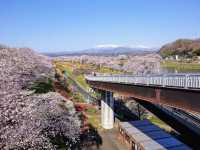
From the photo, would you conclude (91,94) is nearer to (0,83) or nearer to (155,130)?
(155,130)

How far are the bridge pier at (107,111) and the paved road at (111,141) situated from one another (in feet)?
5.77

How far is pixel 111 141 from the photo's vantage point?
45.7 metres

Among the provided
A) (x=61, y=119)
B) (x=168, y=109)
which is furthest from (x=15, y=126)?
(x=168, y=109)

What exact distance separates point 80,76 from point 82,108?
50016 millimetres

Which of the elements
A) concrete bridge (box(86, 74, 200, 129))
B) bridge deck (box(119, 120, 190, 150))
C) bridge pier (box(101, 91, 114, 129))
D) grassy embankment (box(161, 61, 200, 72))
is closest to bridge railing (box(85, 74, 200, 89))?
concrete bridge (box(86, 74, 200, 129))

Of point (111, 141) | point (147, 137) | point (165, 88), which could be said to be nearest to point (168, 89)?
point (165, 88)

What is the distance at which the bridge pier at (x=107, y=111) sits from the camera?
175 ft

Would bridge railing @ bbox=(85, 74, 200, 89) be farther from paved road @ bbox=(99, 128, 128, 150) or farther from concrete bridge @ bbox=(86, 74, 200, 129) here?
paved road @ bbox=(99, 128, 128, 150)

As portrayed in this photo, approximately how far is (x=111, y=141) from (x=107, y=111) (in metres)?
9.02

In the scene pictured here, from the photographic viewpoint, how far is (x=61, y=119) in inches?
Result: 1262

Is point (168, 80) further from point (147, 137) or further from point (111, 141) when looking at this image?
point (111, 141)

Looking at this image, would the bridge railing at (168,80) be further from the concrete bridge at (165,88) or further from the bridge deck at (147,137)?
the bridge deck at (147,137)

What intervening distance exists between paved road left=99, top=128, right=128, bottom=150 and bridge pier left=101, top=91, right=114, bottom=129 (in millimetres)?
1760

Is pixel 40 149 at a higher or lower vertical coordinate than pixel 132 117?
higher
